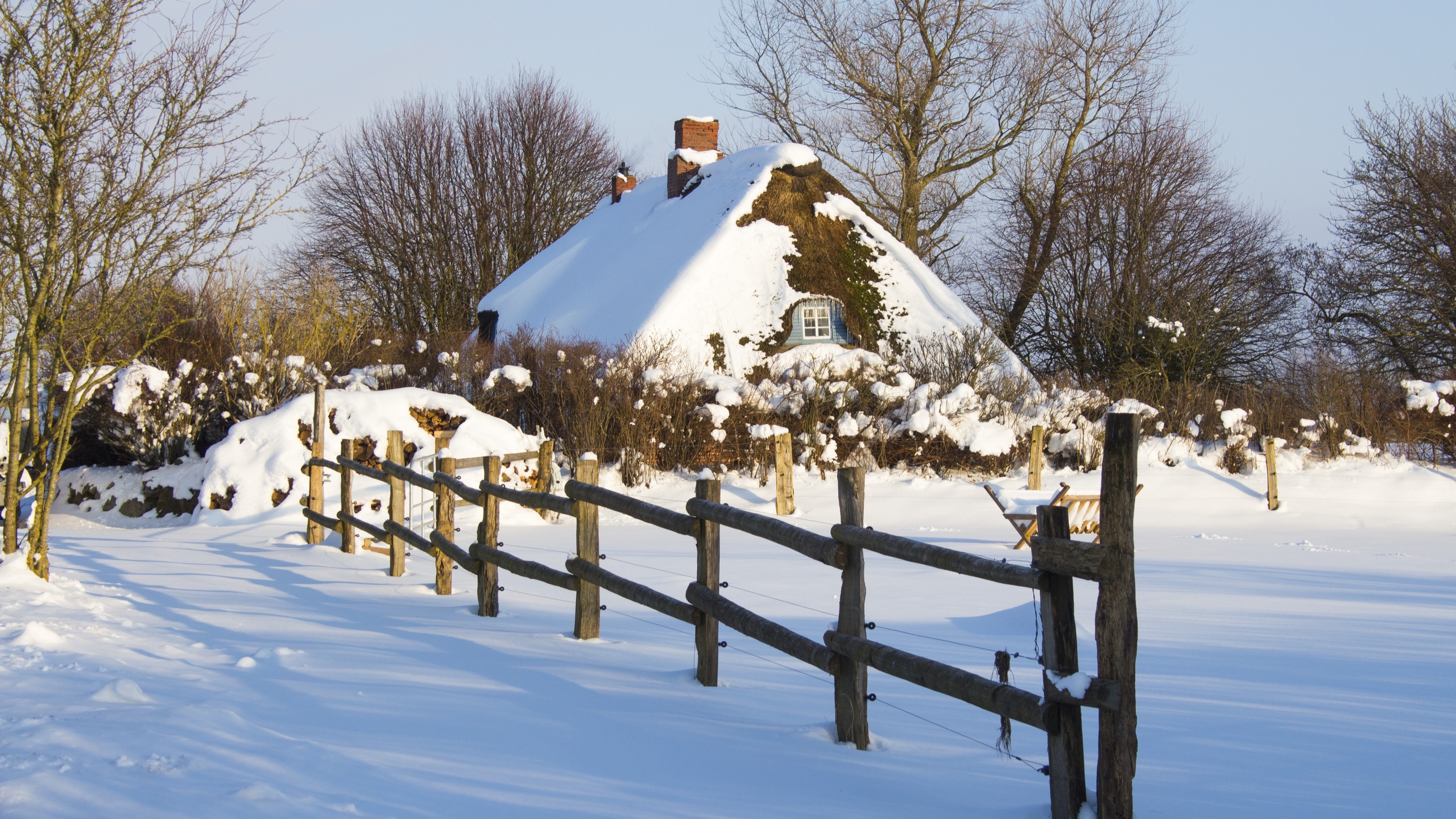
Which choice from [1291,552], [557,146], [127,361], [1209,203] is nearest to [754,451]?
[1291,552]

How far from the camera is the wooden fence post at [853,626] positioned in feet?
14.2

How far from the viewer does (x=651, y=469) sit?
16766mm

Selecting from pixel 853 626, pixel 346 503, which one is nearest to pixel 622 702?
pixel 853 626

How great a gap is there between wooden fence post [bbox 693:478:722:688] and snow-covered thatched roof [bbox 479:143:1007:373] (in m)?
13.4

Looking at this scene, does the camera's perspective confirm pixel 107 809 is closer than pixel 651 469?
Yes

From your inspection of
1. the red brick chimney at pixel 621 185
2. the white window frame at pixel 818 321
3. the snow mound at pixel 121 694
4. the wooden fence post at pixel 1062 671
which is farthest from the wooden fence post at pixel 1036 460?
the red brick chimney at pixel 621 185

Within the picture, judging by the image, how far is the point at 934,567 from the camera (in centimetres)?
497

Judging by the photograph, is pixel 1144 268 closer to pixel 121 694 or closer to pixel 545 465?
pixel 545 465

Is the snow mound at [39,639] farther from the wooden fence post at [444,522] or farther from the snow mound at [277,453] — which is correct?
the snow mound at [277,453]

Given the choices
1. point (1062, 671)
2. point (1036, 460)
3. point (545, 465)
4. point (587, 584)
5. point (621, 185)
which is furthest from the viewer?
point (621, 185)

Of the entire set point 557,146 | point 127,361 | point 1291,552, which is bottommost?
point 1291,552

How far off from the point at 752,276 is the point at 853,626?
1637 cm

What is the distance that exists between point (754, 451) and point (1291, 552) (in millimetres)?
7896

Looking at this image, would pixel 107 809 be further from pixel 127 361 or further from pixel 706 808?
pixel 127 361
